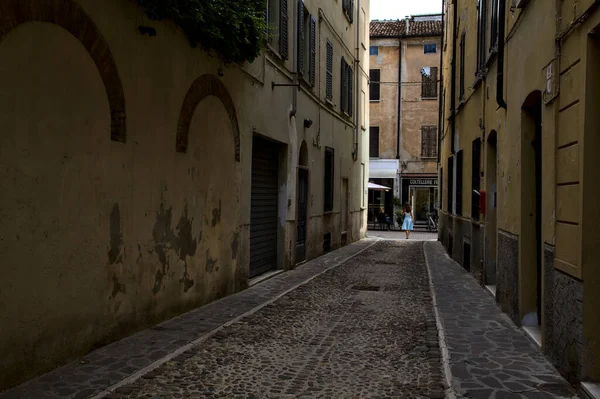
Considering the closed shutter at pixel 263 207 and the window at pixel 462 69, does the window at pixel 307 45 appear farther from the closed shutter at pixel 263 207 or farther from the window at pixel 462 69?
the window at pixel 462 69

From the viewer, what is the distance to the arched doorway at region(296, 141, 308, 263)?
14.1 m

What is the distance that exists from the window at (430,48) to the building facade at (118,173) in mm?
24759

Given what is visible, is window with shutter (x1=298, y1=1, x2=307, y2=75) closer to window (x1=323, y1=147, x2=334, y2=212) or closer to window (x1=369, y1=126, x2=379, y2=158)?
window (x1=323, y1=147, x2=334, y2=212)

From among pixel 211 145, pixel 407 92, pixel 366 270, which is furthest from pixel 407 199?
pixel 211 145

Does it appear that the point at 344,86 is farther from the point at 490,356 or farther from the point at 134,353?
the point at 134,353

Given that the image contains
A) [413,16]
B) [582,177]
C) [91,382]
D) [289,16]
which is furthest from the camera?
[413,16]

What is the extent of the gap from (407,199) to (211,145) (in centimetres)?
2827

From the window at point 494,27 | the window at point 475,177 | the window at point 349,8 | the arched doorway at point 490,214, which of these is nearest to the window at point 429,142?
the window at point 349,8

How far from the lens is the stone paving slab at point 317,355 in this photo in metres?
4.68

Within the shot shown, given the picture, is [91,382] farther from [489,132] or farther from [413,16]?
[413,16]

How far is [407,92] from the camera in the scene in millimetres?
35062

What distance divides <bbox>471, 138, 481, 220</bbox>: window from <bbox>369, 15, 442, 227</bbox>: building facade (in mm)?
22731

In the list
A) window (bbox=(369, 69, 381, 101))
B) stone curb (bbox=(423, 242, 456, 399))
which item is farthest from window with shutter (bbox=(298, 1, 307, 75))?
window (bbox=(369, 69, 381, 101))

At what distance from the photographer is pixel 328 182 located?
57.1 feet
